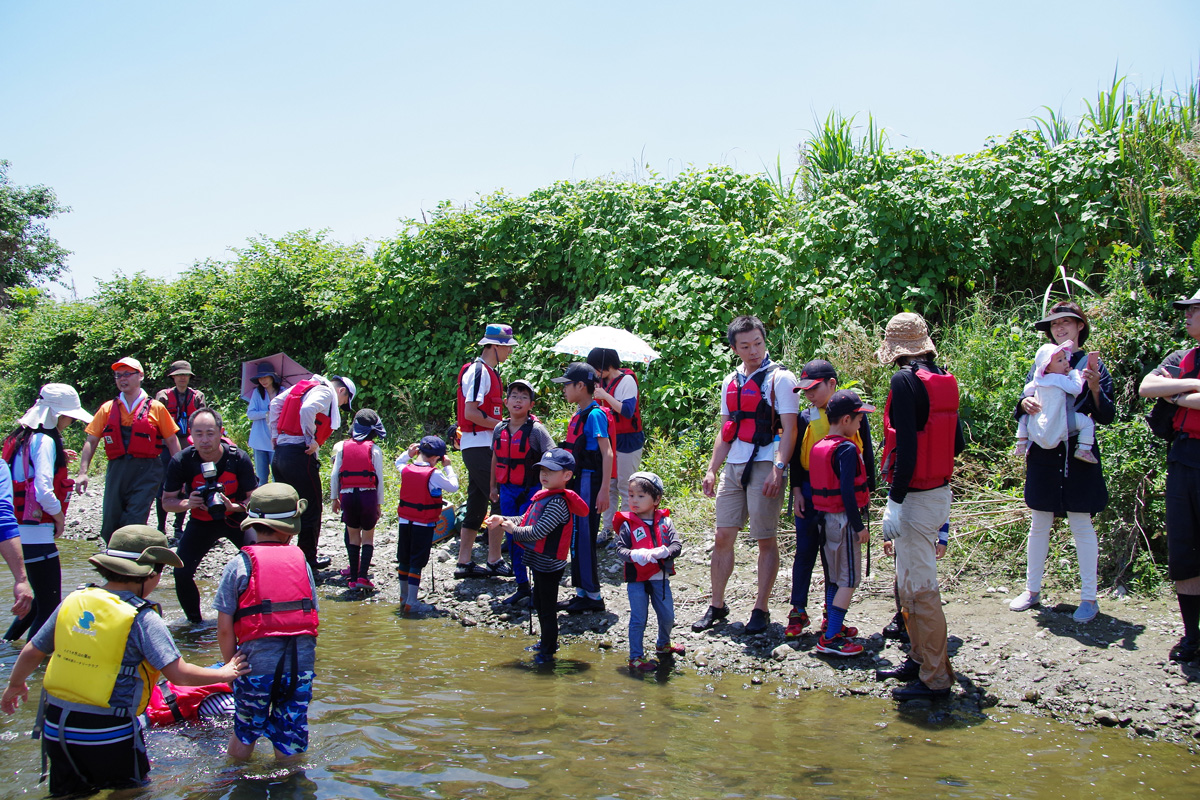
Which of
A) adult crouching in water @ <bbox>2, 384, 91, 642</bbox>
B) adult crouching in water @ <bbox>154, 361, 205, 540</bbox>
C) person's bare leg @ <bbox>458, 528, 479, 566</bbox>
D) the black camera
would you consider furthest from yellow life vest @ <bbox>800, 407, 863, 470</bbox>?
adult crouching in water @ <bbox>154, 361, 205, 540</bbox>

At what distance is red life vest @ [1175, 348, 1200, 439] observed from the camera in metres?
5.03

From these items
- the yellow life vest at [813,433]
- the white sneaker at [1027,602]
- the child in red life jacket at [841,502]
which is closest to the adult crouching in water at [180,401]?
the yellow life vest at [813,433]

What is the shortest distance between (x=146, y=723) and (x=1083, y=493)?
6.14 m

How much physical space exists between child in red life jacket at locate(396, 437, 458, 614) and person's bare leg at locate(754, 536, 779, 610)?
2787 millimetres

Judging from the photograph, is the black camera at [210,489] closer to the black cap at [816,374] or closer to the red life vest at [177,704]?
the red life vest at [177,704]

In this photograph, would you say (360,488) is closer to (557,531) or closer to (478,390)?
(478,390)

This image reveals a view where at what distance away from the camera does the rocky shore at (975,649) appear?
4.75 m

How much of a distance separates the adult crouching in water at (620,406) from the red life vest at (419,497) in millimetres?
1546

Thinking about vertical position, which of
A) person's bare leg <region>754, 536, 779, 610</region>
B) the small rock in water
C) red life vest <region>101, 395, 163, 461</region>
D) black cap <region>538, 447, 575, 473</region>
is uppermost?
red life vest <region>101, 395, 163, 461</region>

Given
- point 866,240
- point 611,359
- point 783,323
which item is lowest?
point 611,359

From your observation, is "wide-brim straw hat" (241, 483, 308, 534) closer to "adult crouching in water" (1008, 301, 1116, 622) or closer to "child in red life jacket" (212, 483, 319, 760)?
"child in red life jacket" (212, 483, 319, 760)

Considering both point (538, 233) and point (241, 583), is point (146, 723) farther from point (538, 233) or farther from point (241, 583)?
point (538, 233)

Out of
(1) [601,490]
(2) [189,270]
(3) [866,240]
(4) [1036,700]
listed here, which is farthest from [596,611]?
(2) [189,270]

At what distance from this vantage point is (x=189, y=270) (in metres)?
18.3
